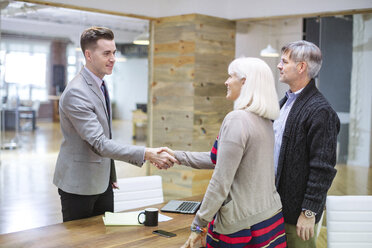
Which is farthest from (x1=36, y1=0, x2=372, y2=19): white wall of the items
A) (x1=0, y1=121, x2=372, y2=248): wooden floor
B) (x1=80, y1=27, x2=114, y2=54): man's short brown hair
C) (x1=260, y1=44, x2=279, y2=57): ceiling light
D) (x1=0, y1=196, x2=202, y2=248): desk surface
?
(x1=0, y1=196, x2=202, y2=248): desk surface

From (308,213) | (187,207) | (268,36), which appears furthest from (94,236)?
(268,36)

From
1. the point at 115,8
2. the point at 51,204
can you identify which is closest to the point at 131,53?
the point at 115,8

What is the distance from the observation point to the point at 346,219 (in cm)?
265

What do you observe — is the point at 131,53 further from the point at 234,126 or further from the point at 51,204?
the point at 234,126

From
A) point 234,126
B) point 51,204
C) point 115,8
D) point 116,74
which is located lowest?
point 51,204

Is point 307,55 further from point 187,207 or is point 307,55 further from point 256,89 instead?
point 187,207

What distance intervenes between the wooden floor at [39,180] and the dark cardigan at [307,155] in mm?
2378

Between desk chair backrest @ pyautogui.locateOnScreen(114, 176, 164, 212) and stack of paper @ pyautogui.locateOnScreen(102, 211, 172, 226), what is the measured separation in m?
0.48

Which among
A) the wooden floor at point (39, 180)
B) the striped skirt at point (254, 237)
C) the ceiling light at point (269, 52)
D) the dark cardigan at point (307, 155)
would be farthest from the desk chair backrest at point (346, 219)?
the ceiling light at point (269, 52)

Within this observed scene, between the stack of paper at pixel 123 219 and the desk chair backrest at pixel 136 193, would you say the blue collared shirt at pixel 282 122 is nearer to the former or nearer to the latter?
the stack of paper at pixel 123 219

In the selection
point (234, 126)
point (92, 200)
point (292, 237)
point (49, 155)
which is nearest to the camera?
point (234, 126)

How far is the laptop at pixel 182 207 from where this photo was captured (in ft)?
8.98

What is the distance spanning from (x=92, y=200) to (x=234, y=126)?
1210 millimetres

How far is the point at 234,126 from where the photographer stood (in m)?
1.92
